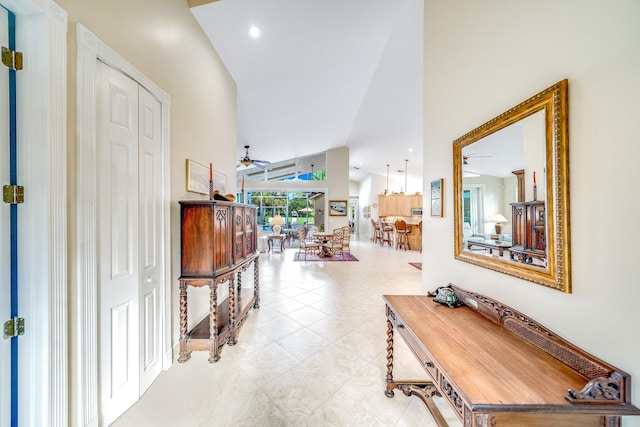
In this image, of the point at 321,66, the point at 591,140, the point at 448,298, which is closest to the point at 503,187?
the point at 591,140

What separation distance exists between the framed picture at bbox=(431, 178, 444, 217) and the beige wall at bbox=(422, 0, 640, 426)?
69cm

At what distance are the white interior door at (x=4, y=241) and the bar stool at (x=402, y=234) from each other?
8.92 metres

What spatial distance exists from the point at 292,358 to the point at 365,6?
12.8 feet

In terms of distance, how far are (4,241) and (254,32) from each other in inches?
118

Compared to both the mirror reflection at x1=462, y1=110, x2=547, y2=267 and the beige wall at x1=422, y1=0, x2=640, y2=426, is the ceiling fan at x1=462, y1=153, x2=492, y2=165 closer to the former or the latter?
the mirror reflection at x1=462, y1=110, x2=547, y2=267

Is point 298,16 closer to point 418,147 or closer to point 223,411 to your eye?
point 223,411

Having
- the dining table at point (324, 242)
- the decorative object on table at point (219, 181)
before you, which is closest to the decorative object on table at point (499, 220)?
the decorative object on table at point (219, 181)

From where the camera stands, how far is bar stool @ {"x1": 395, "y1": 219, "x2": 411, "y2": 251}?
8.74m

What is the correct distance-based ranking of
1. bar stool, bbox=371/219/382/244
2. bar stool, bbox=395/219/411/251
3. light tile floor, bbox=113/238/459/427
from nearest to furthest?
light tile floor, bbox=113/238/459/427 < bar stool, bbox=395/219/411/251 < bar stool, bbox=371/219/382/244

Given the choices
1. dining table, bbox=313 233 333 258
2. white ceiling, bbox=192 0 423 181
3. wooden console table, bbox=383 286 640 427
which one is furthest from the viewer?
dining table, bbox=313 233 333 258

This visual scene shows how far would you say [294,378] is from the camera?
1874 millimetres

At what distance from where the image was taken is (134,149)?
5.42 feet

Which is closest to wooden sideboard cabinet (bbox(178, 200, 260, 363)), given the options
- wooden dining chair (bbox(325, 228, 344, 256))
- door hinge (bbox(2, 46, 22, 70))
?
door hinge (bbox(2, 46, 22, 70))

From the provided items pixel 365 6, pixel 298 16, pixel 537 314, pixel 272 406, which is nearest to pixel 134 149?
pixel 272 406
